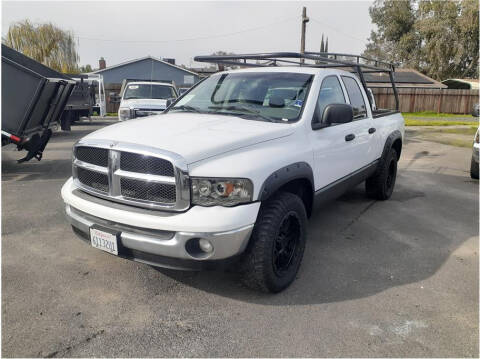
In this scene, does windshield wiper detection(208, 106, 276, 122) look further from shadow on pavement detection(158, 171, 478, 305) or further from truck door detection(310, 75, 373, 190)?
shadow on pavement detection(158, 171, 478, 305)

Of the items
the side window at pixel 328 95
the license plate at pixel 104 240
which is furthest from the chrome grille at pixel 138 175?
the side window at pixel 328 95

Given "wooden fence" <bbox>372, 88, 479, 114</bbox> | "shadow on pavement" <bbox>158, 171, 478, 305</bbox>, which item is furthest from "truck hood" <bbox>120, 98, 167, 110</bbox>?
"wooden fence" <bbox>372, 88, 479, 114</bbox>

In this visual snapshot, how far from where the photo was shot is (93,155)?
312 cm

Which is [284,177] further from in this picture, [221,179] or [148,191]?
[148,191]

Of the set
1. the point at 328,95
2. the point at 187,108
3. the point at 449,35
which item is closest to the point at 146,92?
the point at 187,108

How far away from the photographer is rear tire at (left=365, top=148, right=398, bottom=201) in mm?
5744

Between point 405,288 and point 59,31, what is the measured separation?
120 ft

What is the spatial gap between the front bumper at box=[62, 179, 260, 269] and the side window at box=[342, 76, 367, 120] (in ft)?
8.26

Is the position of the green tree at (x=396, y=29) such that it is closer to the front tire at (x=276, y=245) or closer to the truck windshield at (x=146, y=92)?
the truck windshield at (x=146, y=92)

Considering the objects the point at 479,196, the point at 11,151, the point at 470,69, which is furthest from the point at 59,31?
the point at 470,69

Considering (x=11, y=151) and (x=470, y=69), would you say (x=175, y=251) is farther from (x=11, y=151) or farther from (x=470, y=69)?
(x=470, y=69)

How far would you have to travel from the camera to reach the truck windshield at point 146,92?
1247 centimetres

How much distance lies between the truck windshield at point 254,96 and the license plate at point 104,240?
1617mm

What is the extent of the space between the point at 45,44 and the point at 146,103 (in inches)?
1038
